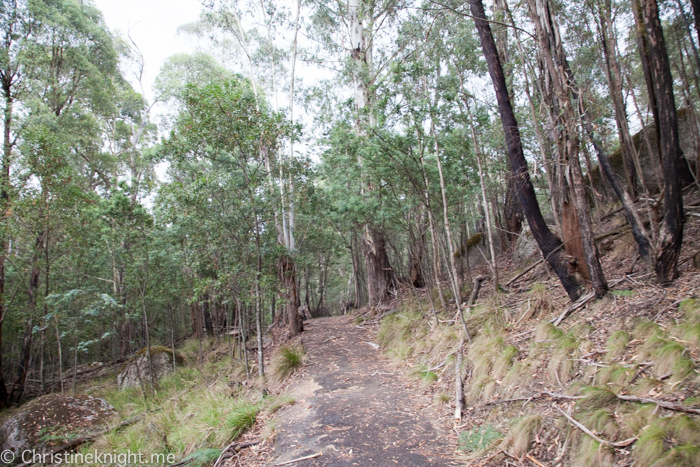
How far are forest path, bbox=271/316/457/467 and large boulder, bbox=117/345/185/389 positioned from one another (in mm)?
7195

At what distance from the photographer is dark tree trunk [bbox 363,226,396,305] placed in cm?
1088

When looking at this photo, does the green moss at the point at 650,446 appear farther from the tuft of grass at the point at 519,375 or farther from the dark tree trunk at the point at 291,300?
the dark tree trunk at the point at 291,300

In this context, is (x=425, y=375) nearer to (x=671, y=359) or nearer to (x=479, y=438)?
(x=479, y=438)

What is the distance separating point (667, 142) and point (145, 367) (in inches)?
527

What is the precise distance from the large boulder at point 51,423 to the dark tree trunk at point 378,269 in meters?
7.29

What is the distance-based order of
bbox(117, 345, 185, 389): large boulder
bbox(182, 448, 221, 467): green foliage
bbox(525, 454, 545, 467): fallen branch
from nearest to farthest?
bbox(525, 454, 545, 467): fallen branch
bbox(182, 448, 221, 467): green foliage
bbox(117, 345, 185, 389): large boulder

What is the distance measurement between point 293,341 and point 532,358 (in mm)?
6992

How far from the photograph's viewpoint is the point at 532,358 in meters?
4.04

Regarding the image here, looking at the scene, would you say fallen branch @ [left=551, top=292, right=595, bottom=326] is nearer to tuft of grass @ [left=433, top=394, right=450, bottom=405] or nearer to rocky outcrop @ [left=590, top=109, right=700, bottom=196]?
tuft of grass @ [left=433, top=394, right=450, bottom=405]

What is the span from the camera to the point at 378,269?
10.9 metres

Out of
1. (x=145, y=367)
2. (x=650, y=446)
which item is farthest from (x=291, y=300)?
(x=650, y=446)

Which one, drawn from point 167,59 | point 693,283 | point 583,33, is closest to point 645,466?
point 693,283

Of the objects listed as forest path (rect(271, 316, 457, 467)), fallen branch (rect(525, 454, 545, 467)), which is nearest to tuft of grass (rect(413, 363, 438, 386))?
forest path (rect(271, 316, 457, 467))

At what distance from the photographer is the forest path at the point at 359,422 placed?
344 centimetres
